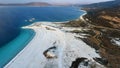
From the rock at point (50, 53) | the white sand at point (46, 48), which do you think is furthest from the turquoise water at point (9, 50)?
the rock at point (50, 53)

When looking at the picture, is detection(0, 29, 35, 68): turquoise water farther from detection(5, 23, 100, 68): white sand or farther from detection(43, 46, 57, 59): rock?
Answer: detection(43, 46, 57, 59): rock

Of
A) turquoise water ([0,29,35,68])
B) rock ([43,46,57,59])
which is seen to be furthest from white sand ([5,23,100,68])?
turquoise water ([0,29,35,68])

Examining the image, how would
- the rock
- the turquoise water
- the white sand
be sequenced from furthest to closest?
the rock
the turquoise water
the white sand

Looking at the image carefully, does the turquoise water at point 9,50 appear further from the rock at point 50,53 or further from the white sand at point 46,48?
the rock at point 50,53

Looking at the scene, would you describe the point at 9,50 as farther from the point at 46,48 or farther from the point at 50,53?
the point at 50,53

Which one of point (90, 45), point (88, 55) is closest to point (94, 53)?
point (88, 55)

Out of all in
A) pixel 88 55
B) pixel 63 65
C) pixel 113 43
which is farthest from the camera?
pixel 113 43

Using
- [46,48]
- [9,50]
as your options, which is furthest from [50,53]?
[9,50]

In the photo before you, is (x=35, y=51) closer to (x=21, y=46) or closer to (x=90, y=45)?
(x=21, y=46)
